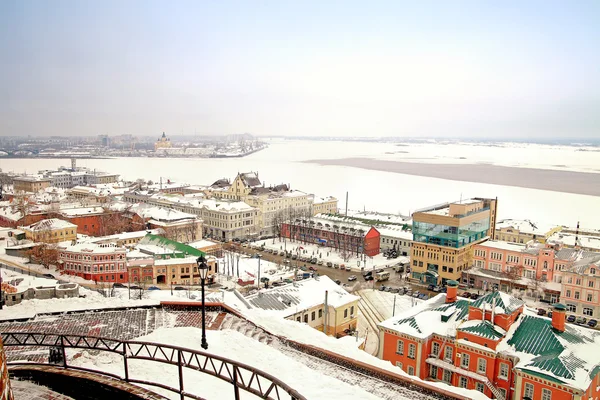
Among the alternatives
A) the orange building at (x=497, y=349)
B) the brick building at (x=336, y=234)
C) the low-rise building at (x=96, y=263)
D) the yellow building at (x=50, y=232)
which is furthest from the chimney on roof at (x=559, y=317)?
the yellow building at (x=50, y=232)

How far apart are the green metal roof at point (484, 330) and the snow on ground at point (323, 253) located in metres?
11.7

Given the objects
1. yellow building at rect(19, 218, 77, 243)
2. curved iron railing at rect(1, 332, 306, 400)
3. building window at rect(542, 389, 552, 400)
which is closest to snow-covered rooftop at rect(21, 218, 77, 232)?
yellow building at rect(19, 218, 77, 243)

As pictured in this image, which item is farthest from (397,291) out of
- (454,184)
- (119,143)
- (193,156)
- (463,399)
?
(119,143)

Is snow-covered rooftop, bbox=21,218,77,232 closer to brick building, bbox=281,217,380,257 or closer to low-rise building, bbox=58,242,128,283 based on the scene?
low-rise building, bbox=58,242,128,283

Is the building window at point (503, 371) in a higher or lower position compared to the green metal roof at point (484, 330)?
lower

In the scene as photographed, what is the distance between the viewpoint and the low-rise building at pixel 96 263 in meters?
16.9

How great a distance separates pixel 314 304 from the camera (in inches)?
479

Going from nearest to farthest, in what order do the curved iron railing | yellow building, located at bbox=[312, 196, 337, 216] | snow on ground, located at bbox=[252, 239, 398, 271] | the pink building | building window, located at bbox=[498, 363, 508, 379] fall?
the curved iron railing, building window, located at bbox=[498, 363, 508, 379], the pink building, snow on ground, located at bbox=[252, 239, 398, 271], yellow building, located at bbox=[312, 196, 337, 216]

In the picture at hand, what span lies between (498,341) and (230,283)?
1055cm

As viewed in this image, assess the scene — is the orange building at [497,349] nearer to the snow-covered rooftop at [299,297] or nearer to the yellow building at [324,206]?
the snow-covered rooftop at [299,297]

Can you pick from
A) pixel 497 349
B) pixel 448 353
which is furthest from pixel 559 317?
pixel 448 353

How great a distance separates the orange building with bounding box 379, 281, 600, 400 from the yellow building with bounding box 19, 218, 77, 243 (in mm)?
15970

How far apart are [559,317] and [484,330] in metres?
1.30

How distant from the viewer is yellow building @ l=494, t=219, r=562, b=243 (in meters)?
21.9
